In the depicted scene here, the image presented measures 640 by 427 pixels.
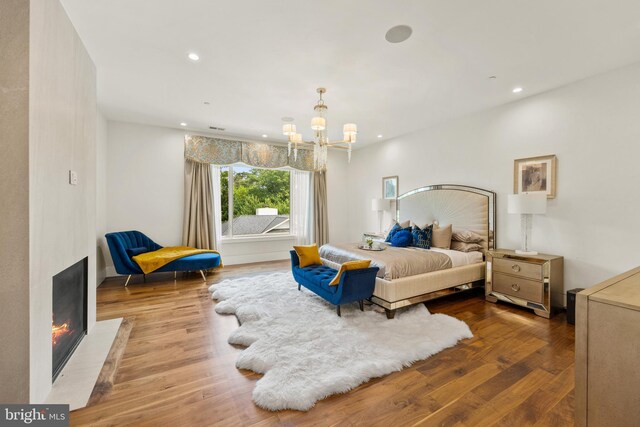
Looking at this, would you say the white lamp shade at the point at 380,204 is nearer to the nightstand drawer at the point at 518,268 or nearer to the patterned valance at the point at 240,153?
A: the patterned valance at the point at 240,153

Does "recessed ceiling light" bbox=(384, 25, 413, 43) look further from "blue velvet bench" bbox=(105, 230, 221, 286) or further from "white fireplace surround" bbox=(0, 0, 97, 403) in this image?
"blue velvet bench" bbox=(105, 230, 221, 286)

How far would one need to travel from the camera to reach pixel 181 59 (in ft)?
8.98

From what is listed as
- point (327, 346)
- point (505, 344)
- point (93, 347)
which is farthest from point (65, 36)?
point (505, 344)

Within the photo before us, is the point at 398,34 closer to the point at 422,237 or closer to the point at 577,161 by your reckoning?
the point at 577,161

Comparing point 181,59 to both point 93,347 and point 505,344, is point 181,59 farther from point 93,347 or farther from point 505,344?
point 505,344

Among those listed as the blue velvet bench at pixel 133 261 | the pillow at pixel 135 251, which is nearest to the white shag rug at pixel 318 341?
the blue velvet bench at pixel 133 261

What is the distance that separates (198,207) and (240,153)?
1.46 meters

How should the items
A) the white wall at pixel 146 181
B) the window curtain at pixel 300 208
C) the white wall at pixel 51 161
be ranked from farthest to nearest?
the window curtain at pixel 300 208, the white wall at pixel 146 181, the white wall at pixel 51 161

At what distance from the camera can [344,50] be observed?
8.32 feet

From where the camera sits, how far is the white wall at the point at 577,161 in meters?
2.81

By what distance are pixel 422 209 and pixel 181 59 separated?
445 cm

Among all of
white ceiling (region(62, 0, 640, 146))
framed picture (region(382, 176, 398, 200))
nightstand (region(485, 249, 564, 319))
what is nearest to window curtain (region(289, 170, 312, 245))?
framed picture (region(382, 176, 398, 200))

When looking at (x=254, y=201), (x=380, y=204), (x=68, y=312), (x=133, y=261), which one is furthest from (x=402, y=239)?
(x=133, y=261)

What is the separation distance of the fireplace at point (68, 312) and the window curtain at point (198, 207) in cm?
258
